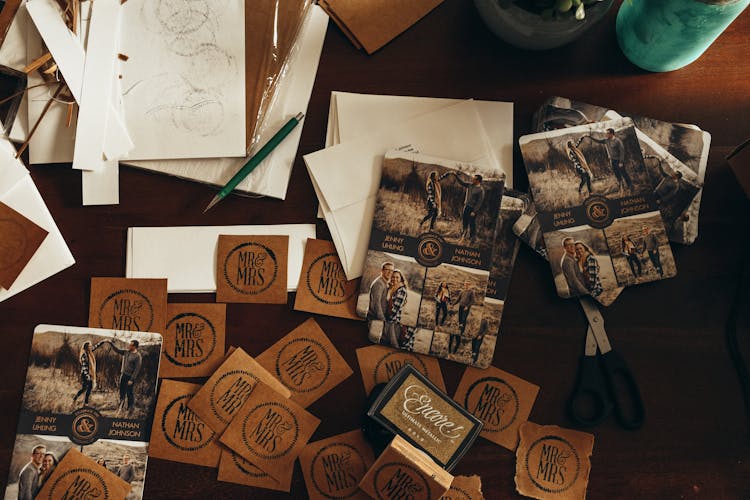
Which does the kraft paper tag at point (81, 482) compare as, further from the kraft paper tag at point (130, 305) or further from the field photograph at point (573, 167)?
the field photograph at point (573, 167)

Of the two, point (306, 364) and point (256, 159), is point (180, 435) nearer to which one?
point (306, 364)

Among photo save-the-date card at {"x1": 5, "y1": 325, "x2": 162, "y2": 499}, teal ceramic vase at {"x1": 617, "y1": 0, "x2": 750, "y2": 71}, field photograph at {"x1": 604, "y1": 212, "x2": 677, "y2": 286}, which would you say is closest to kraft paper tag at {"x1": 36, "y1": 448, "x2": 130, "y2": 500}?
photo save-the-date card at {"x1": 5, "y1": 325, "x2": 162, "y2": 499}

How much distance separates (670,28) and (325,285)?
59 centimetres

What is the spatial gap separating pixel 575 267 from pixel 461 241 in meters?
0.16

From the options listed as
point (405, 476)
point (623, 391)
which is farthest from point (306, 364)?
point (623, 391)

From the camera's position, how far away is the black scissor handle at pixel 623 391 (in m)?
0.84

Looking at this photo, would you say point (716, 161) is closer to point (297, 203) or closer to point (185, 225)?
point (297, 203)

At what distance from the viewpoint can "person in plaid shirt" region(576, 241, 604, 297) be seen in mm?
860

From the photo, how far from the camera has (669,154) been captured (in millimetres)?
893

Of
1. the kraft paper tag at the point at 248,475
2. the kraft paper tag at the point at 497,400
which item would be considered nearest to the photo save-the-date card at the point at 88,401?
the kraft paper tag at the point at 248,475

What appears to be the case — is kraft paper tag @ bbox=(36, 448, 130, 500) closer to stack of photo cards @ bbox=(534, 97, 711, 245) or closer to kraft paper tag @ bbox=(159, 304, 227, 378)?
kraft paper tag @ bbox=(159, 304, 227, 378)

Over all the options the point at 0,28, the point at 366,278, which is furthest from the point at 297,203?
the point at 0,28

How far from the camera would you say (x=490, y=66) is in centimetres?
92

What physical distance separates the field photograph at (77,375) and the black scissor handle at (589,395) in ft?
1.90
